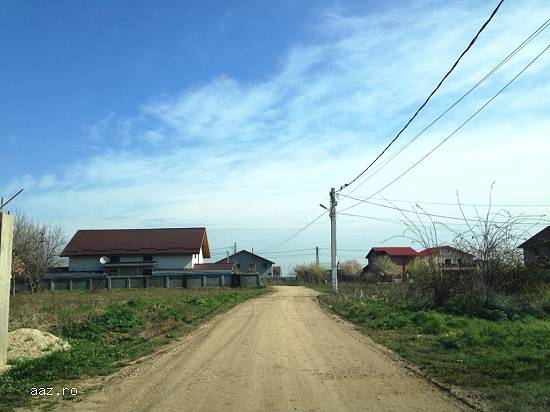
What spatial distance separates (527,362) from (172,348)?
8100 millimetres

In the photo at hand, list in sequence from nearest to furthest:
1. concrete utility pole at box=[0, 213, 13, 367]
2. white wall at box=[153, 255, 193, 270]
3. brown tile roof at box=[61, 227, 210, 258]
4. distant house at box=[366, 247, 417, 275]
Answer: concrete utility pole at box=[0, 213, 13, 367]
brown tile roof at box=[61, 227, 210, 258]
white wall at box=[153, 255, 193, 270]
distant house at box=[366, 247, 417, 275]

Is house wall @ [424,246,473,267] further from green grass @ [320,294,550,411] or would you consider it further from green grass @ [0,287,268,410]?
green grass @ [0,287,268,410]

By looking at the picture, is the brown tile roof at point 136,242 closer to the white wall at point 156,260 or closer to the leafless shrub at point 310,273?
the white wall at point 156,260

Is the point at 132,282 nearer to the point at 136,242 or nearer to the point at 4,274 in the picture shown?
the point at 136,242

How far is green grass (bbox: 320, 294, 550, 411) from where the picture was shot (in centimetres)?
759

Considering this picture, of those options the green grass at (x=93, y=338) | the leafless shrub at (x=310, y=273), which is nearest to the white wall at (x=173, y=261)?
the leafless shrub at (x=310, y=273)

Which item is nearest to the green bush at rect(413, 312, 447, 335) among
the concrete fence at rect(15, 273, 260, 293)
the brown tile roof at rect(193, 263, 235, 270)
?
the concrete fence at rect(15, 273, 260, 293)

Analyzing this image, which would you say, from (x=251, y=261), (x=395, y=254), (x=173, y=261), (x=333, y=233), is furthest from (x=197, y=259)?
(x=395, y=254)

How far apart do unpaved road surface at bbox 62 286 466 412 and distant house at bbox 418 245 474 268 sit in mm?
8520

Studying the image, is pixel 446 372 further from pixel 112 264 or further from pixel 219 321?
pixel 112 264

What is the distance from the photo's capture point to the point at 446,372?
9227mm

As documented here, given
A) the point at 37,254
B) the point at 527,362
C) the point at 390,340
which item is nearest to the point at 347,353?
the point at 390,340

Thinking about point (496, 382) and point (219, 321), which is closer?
point (496, 382)

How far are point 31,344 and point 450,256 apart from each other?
54.9 feet
